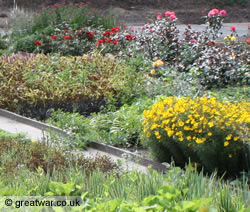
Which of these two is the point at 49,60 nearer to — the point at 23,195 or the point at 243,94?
the point at 243,94

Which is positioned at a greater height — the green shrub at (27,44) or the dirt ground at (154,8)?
the green shrub at (27,44)

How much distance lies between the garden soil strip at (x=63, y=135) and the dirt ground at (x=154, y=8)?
63.8ft

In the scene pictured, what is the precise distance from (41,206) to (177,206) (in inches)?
35.3

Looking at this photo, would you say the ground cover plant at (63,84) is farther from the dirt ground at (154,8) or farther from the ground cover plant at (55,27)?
the dirt ground at (154,8)

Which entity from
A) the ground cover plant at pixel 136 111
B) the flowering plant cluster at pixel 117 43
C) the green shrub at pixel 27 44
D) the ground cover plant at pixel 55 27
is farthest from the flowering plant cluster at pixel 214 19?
the green shrub at pixel 27 44

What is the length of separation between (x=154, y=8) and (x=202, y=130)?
27.2 metres

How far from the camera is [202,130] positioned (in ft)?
18.4

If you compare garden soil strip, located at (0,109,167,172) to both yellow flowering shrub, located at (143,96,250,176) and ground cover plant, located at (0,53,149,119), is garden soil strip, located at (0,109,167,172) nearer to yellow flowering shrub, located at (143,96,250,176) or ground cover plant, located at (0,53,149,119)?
yellow flowering shrub, located at (143,96,250,176)

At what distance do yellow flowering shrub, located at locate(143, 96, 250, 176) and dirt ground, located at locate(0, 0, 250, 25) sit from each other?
21743 mm

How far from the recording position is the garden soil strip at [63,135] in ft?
20.0

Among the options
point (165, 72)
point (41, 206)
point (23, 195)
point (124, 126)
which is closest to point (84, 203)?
point (41, 206)

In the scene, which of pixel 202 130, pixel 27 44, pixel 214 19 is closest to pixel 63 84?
pixel 202 130

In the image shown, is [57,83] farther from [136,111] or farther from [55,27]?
[55,27]

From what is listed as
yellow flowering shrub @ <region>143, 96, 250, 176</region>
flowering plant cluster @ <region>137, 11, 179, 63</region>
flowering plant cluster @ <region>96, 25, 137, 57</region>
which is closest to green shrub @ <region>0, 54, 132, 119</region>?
flowering plant cluster @ <region>137, 11, 179, 63</region>
